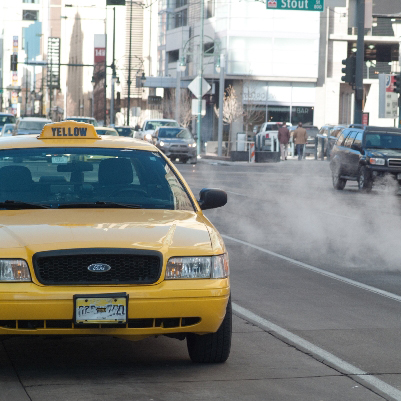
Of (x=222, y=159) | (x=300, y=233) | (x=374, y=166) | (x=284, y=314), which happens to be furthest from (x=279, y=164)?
(x=284, y=314)

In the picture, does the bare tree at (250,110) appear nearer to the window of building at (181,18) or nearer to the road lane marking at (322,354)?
the window of building at (181,18)

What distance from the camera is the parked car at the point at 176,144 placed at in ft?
142

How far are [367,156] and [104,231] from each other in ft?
71.2

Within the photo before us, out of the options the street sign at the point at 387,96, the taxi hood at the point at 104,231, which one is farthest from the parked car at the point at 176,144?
the taxi hood at the point at 104,231

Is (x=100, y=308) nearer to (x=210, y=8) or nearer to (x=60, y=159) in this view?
(x=60, y=159)

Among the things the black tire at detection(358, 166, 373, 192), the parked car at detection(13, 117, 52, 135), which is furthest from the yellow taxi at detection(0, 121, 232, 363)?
the parked car at detection(13, 117, 52, 135)

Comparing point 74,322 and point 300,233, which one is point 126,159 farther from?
point 300,233

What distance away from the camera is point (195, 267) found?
19.6 feet

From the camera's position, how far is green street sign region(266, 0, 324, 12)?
35.5m

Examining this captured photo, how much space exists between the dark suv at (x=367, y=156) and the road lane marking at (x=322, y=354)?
18726 mm

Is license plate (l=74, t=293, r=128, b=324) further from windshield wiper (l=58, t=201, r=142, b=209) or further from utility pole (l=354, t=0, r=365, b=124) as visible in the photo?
utility pole (l=354, t=0, r=365, b=124)

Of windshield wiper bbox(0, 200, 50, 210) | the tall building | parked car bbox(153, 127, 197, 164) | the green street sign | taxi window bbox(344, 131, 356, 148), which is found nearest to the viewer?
windshield wiper bbox(0, 200, 50, 210)

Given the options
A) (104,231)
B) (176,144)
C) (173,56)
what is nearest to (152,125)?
(176,144)

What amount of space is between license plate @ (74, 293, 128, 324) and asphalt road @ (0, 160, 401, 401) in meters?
0.42
